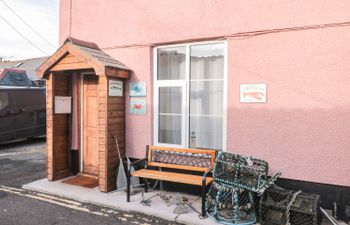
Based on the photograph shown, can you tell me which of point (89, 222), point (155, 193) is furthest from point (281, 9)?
point (89, 222)

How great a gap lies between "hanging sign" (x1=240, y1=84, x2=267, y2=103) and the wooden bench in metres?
1.07

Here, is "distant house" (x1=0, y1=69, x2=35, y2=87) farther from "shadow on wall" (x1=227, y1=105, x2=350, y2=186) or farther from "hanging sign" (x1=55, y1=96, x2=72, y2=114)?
"shadow on wall" (x1=227, y1=105, x2=350, y2=186)

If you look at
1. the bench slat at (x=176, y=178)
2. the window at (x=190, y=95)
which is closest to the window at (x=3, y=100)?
the window at (x=190, y=95)

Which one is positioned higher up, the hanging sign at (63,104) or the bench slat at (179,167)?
the hanging sign at (63,104)

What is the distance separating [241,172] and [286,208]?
790 millimetres

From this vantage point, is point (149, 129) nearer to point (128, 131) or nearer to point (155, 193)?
point (128, 131)

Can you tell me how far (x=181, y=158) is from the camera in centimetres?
529

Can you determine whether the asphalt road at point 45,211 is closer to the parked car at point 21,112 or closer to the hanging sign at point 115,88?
the hanging sign at point 115,88

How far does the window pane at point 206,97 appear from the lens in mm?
5125

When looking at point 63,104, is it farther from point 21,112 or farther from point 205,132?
point 21,112

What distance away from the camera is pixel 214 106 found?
Result: 5.18 meters

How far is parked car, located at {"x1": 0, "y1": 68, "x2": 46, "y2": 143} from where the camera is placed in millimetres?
10375

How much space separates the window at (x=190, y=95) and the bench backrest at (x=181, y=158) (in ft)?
0.80

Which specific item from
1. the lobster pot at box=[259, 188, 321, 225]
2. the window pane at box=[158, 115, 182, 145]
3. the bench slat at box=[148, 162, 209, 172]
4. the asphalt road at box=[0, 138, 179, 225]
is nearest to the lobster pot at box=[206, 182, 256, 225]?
the lobster pot at box=[259, 188, 321, 225]
